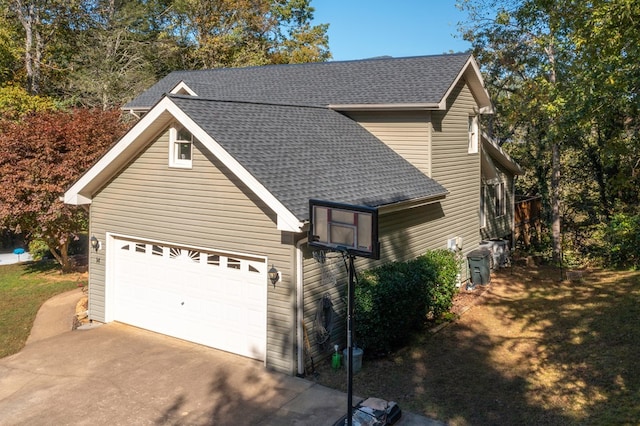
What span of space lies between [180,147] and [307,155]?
9.12ft

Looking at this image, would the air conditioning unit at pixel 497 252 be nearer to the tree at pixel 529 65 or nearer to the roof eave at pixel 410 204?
the tree at pixel 529 65

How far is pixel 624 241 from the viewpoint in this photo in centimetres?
1739

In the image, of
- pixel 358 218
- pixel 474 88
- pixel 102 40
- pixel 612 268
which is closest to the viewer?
pixel 358 218

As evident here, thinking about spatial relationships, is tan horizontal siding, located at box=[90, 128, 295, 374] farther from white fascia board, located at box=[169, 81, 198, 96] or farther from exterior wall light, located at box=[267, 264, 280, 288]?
white fascia board, located at box=[169, 81, 198, 96]

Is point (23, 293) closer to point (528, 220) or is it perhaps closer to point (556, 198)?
point (556, 198)

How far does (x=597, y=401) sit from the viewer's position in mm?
8352

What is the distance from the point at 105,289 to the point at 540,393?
9873 mm

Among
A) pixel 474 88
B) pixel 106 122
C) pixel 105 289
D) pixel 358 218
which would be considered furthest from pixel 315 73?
pixel 358 218

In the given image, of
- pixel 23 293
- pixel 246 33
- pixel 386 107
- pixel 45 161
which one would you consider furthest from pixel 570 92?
pixel 246 33

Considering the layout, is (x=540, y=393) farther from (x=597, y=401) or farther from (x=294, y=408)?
(x=294, y=408)

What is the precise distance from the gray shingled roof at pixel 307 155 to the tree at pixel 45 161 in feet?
23.0

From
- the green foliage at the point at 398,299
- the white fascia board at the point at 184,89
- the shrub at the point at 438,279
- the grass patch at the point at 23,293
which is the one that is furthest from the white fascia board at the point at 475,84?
the grass patch at the point at 23,293

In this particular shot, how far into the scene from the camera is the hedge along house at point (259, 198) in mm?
10031

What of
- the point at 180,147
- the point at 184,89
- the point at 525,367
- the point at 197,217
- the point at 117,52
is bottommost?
the point at 525,367
